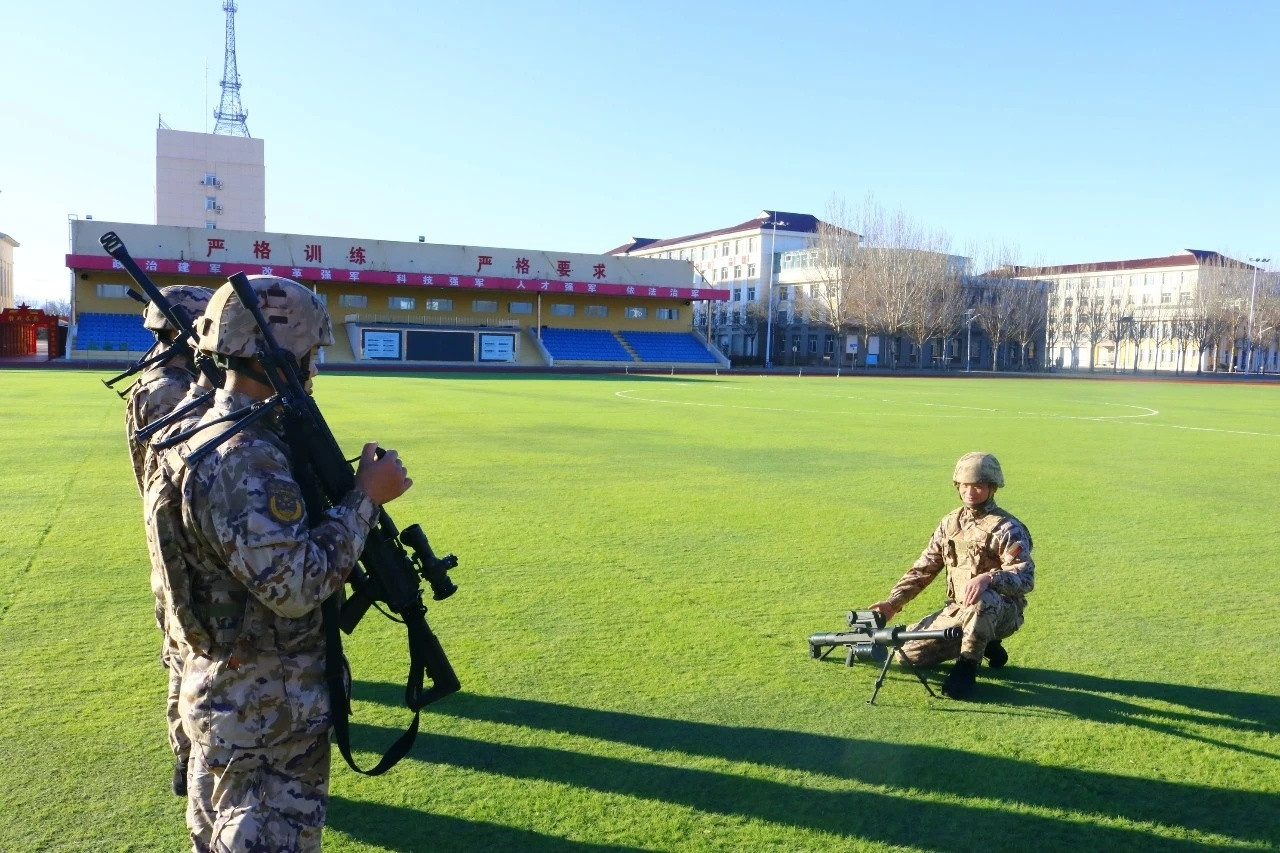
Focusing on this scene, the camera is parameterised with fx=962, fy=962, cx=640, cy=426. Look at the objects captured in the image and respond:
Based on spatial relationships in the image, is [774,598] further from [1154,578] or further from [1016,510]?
[1016,510]

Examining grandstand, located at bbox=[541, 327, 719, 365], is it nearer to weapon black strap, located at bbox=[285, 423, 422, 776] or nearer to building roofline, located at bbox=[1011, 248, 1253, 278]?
building roofline, located at bbox=[1011, 248, 1253, 278]

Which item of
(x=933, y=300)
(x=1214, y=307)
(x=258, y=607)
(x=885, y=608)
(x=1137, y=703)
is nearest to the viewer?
(x=258, y=607)

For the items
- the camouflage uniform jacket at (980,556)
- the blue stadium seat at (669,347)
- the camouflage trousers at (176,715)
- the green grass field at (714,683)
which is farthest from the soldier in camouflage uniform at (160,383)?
the blue stadium seat at (669,347)

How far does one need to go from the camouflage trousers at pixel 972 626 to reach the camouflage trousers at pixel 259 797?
3.23 m

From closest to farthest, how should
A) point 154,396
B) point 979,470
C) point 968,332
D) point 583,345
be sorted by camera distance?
point 154,396
point 979,470
point 583,345
point 968,332

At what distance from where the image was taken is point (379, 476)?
2.50 metres

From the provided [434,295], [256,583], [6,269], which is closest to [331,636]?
[256,583]

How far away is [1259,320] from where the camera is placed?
80.3m

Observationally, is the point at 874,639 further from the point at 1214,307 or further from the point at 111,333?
the point at 1214,307

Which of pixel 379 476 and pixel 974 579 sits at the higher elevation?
pixel 379 476

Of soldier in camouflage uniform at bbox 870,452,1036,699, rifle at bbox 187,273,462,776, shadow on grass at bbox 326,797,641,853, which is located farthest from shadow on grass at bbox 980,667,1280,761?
rifle at bbox 187,273,462,776

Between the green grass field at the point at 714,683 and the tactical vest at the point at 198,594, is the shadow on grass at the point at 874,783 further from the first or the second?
the tactical vest at the point at 198,594

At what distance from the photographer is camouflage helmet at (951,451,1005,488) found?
4.91 metres

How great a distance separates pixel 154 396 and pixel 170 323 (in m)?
0.32
